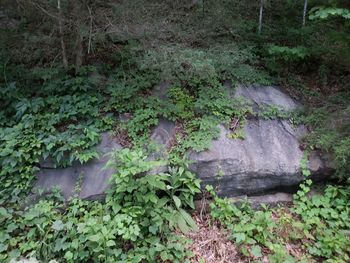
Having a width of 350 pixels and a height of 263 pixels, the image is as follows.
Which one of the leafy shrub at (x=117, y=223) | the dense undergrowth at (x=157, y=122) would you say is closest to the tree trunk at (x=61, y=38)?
the dense undergrowth at (x=157, y=122)

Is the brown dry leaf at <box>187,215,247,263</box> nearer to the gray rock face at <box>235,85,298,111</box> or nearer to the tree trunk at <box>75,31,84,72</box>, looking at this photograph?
the gray rock face at <box>235,85,298,111</box>

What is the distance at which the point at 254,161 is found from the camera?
14.8 feet

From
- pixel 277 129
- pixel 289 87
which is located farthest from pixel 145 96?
pixel 289 87

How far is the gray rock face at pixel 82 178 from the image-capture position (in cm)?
415

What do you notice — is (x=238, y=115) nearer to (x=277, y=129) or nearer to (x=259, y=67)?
(x=277, y=129)

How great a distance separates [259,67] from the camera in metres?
5.73

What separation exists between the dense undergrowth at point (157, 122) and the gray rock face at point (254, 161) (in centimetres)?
17

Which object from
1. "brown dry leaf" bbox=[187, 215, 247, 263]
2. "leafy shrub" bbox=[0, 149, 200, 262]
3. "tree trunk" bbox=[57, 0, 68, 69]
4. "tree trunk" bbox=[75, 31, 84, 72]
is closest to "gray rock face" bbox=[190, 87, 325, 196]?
"leafy shrub" bbox=[0, 149, 200, 262]

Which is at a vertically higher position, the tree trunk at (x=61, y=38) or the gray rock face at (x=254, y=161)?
the tree trunk at (x=61, y=38)

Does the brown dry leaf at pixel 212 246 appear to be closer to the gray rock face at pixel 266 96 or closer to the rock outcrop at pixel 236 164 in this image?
the rock outcrop at pixel 236 164

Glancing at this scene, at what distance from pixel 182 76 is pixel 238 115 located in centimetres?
118

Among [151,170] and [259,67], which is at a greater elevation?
[259,67]

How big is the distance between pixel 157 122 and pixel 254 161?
5.26ft

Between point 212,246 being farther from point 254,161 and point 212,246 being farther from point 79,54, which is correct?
point 79,54
